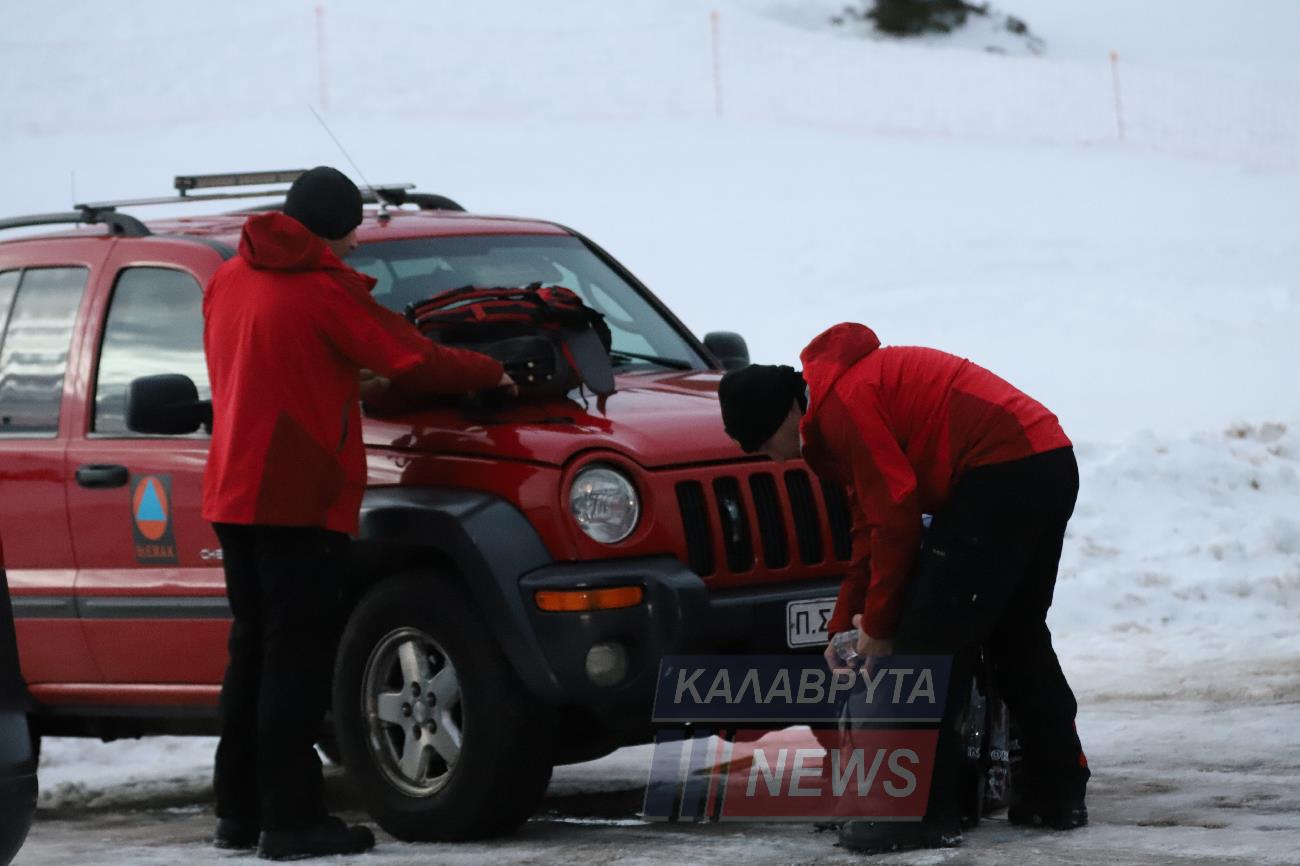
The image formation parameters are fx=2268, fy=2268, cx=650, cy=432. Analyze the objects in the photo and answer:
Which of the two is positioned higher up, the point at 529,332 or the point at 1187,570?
the point at 529,332

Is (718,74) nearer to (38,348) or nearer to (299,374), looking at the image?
(38,348)

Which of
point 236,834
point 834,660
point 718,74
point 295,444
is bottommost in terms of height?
point 236,834

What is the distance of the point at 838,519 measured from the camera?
20.8 feet

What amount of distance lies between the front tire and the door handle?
3.05 ft

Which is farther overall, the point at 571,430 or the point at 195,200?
the point at 195,200

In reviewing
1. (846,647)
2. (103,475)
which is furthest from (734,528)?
(103,475)

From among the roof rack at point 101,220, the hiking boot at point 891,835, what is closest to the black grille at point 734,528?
the hiking boot at point 891,835

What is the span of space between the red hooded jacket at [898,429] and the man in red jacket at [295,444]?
1003 mm

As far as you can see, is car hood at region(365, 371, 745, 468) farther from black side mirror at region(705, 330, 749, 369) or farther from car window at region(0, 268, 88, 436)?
car window at region(0, 268, 88, 436)

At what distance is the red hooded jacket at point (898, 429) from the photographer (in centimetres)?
552

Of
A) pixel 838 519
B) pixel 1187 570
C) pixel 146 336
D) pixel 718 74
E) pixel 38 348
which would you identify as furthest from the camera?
pixel 718 74

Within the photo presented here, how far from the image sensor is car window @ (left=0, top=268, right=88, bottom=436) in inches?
279

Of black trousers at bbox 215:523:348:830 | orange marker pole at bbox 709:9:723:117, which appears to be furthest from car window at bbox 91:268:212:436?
orange marker pole at bbox 709:9:723:117

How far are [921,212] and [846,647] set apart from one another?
63.9 feet
